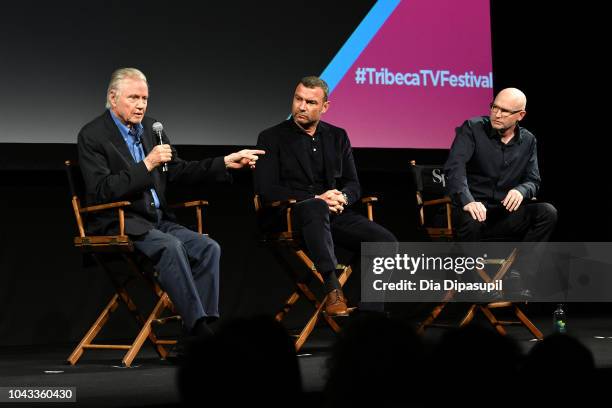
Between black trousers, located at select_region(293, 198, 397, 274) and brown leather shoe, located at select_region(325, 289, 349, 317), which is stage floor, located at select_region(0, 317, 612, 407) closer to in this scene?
brown leather shoe, located at select_region(325, 289, 349, 317)

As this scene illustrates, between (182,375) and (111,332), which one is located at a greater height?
(182,375)

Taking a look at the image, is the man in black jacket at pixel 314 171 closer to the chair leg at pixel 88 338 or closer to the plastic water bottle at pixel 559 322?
the chair leg at pixel 88 338

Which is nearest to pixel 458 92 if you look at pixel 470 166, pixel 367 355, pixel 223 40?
pixel 470 166

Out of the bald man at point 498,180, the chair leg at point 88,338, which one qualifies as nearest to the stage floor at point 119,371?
the chair leg at point 88,338

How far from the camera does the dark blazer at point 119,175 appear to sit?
154 inches

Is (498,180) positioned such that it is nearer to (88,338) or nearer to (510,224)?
(510,224)

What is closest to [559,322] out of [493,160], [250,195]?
[493,160]

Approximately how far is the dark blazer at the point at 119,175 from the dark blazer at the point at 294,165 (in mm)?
426

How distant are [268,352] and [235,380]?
72mm

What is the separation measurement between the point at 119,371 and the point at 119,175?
799mm

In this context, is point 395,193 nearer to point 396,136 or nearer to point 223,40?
point 396,136

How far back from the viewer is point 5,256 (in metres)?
5.04

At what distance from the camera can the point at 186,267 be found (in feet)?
12.7

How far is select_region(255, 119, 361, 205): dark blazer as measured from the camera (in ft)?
15.0
